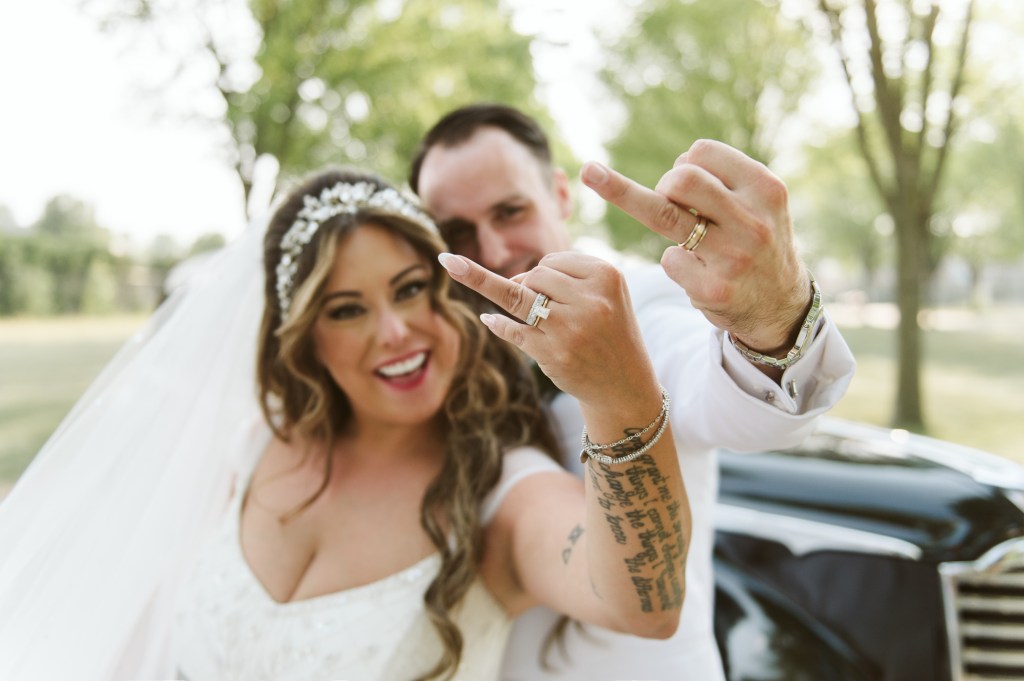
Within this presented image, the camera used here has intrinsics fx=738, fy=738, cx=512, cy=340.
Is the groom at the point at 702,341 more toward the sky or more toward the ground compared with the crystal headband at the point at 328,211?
more toward the ground

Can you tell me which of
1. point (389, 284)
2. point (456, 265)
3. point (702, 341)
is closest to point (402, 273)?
point (389, 284)

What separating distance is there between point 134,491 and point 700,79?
16368 mm

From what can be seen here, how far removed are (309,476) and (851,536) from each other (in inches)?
73.7

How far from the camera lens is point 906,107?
30.9 ft

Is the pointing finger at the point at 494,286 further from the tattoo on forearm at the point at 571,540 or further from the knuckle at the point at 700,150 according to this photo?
the tattoo on forearm at the point at 571,540

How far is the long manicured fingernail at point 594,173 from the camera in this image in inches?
45.4

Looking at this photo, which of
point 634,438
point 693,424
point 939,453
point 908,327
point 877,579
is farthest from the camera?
point 908,327

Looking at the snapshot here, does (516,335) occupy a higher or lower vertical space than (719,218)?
lower

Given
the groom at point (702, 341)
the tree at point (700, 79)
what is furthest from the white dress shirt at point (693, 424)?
the tree at point (700, 79)

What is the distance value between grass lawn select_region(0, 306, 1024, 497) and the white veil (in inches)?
84.7

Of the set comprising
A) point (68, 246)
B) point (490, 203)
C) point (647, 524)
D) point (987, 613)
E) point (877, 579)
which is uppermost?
point (68, 246)

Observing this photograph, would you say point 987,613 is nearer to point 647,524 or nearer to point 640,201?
point 647,524

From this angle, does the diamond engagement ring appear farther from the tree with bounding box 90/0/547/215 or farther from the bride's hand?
the tree with bounding box 90/0/547/215

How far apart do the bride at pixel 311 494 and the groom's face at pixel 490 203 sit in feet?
1.02
